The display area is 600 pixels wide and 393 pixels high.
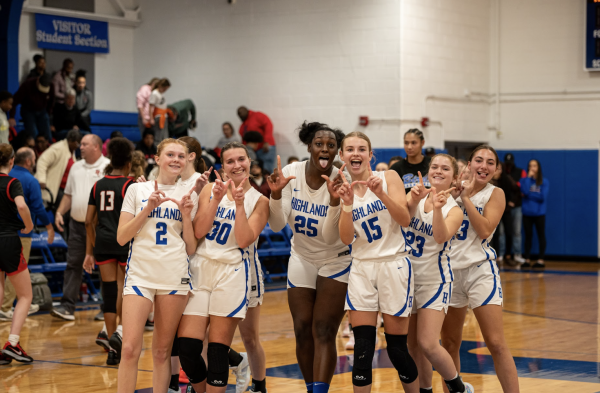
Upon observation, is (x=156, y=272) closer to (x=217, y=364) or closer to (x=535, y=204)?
(x=217, y=364)

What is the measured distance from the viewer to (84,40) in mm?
16016

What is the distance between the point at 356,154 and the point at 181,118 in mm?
9719

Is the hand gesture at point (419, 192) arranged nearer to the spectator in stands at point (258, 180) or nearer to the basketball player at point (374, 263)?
the basketball player at point (374, 263)

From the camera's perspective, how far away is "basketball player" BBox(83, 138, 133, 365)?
21.9 ft

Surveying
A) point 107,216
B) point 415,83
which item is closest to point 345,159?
point 107,216

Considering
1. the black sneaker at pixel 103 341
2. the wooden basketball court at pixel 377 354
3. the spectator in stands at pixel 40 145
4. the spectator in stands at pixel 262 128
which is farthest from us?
the spectator in stands at pixel 262 128

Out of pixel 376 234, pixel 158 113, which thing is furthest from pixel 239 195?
pixel 158 113

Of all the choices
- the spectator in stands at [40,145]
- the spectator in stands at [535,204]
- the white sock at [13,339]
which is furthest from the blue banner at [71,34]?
the white sock at [13,339]

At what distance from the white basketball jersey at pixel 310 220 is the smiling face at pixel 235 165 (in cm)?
36

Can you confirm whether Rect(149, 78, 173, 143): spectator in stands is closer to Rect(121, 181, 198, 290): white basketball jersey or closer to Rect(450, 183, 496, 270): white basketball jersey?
Rect(121, 181, 198, 290): white basketball jersey

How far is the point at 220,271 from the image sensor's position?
472 cm

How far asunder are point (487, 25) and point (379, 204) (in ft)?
37.5

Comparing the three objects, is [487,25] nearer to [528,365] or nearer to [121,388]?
[528,365]

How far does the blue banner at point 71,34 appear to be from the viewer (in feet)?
50.4
